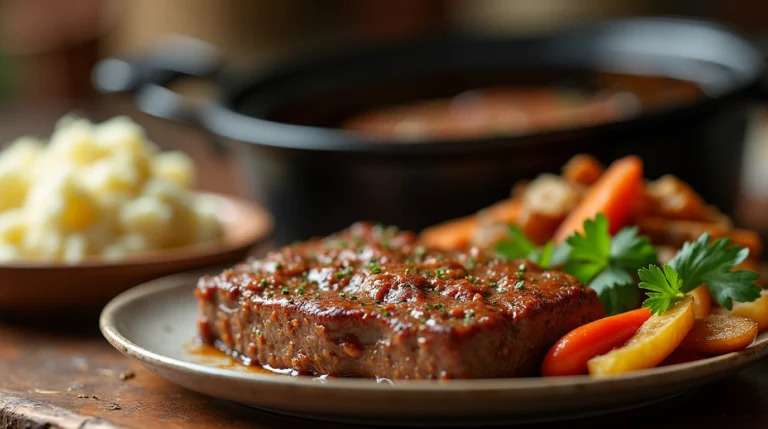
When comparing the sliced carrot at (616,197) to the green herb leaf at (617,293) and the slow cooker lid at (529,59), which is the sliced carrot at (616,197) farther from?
the slow cooker lid at (529,59)

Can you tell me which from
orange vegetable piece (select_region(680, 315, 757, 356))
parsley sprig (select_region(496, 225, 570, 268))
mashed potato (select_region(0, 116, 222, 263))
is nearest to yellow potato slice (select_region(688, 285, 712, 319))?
orange vegetable piece (select_region(680, 315, 757, 356))

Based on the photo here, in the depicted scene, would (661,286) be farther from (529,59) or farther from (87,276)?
(529,59)

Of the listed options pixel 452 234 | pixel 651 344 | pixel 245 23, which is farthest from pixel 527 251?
pixel 245 23

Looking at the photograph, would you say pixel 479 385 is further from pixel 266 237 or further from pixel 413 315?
pixel 266 237

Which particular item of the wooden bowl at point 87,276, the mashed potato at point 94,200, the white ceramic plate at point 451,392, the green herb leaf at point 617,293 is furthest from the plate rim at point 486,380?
the mashed potato at point 94,200

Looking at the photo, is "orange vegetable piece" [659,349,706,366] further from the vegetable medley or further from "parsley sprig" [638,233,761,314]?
"parsley sprig" [638,233,761,314]

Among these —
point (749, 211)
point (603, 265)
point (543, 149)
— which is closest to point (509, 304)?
point (603, 265)

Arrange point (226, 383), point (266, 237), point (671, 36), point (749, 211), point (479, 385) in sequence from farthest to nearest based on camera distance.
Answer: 1. point (671, 36)
2. point (749, 211)
3. point (266, 237)
4. point (226, 383)
5. point (479, 385)
